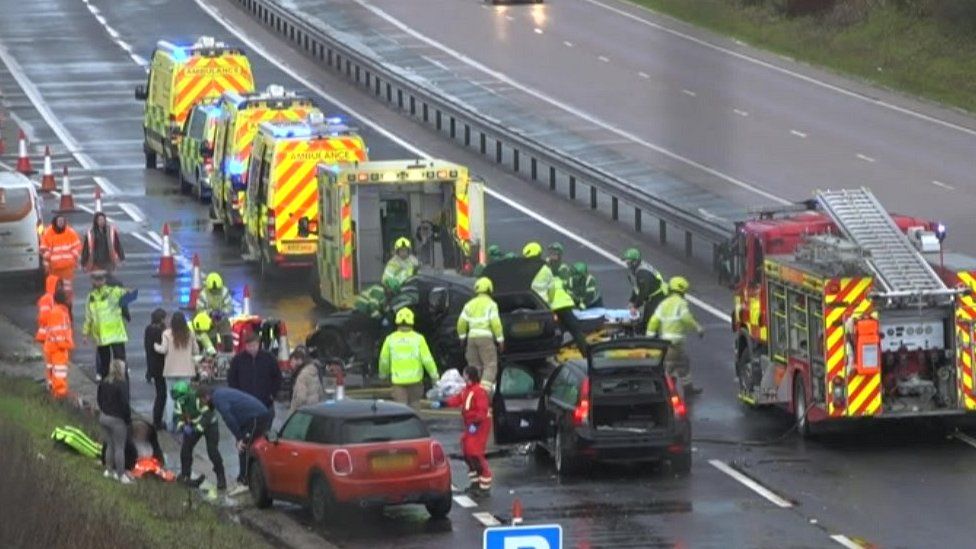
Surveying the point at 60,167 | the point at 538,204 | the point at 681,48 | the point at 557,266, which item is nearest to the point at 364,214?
the point at 557,266

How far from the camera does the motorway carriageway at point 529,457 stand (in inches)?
836

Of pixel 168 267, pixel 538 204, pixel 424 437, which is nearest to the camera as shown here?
pixel 424 437

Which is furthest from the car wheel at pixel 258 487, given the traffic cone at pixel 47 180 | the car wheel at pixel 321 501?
the traffic cone at pixel 47 180

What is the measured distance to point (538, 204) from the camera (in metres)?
42.7

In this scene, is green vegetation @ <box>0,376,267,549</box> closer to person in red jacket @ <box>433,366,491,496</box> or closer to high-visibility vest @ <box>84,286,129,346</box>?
high-visibility vest @ <box>84,286,129,346</box>

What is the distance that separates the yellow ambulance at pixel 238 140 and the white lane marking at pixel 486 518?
56.2 feet

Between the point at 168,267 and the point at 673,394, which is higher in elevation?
the point at 673,394

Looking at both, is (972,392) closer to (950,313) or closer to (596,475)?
(950,313)

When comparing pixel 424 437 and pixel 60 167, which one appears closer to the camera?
pixel 424 437

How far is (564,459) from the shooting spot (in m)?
23.5

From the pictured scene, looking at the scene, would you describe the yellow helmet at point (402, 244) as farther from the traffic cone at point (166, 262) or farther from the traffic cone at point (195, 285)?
the traffic cone at point (166, 262)

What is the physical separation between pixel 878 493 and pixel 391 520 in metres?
4.26

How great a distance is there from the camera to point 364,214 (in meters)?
33.2

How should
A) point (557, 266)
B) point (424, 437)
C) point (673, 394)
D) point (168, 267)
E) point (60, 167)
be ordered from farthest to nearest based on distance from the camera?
point (60, 167) → point (168, 267) → point (557, 266) → point (673, 394) → point (424, 437)
